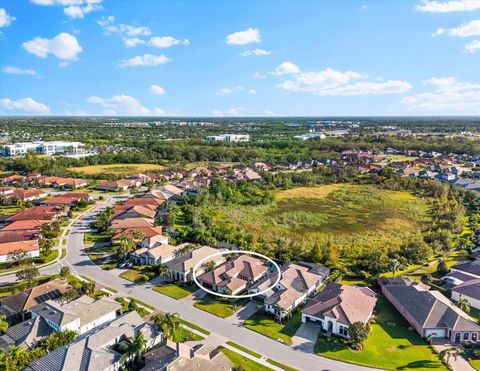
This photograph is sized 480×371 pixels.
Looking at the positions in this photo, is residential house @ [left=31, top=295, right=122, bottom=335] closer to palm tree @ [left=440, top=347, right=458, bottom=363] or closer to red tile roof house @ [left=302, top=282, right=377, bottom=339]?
red tile roof house @ [left=302, top=282, right=377, bottom=339]

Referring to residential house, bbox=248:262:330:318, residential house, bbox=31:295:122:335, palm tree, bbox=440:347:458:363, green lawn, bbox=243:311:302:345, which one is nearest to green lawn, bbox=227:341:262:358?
green lawn, bbox=243:311:302:345

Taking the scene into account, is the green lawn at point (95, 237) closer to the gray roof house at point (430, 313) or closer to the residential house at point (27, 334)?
the residential house at point (27, 334)

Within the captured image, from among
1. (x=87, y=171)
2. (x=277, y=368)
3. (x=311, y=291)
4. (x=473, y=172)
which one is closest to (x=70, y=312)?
(x=277, y=368)

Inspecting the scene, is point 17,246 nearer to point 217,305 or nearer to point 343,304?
point 217,305

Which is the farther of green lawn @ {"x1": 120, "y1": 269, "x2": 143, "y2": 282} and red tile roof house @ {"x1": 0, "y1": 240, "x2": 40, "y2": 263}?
red tile roof house @ {"x1": 0, "y1": 240, "x2": 40, "y2": 263}

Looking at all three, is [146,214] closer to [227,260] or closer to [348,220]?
[227,260]

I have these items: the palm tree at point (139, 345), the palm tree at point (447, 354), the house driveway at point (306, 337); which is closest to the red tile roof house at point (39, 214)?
the palm tree at point (139, 345)

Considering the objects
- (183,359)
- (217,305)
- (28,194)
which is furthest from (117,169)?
(183,359)
